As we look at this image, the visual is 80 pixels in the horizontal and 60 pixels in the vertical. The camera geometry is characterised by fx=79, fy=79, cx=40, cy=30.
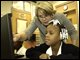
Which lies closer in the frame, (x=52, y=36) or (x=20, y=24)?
(x=52, y=36)

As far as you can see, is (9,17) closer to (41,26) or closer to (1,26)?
(1,26)

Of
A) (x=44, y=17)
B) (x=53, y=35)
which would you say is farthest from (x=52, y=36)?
(x=44, y=17)

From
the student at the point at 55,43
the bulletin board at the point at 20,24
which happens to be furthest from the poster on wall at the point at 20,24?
the student at the point at 55,43

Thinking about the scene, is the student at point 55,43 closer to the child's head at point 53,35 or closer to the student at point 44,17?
the child's head at point 53,35

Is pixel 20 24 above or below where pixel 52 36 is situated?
above

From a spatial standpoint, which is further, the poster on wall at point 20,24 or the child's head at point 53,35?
the poster on wall at point 20,24

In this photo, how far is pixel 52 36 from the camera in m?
0.89

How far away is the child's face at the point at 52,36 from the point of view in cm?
88

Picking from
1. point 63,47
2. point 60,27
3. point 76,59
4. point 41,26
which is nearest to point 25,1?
point 41,26

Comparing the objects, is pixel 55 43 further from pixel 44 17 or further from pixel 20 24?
pixel 20 24

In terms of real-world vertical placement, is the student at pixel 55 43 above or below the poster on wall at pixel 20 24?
below

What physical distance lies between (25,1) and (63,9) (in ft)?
4.17

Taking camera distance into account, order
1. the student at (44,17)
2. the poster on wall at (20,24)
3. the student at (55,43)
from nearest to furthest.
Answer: the student at (55,43), the student at (44,17), the poster on wall at (20,24)

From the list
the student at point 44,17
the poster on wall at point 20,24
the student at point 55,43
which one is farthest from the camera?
the poster on wall at point 20,24
